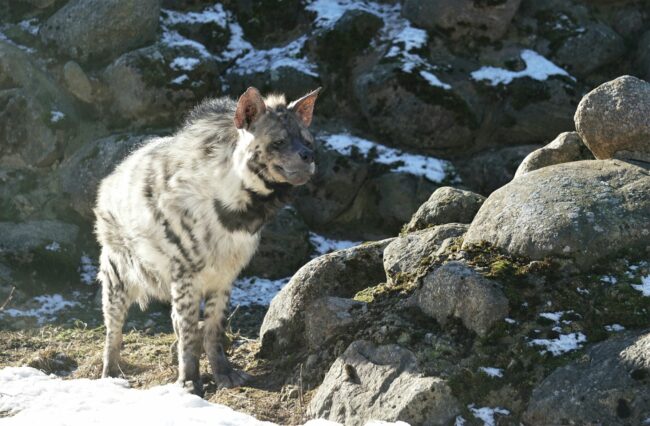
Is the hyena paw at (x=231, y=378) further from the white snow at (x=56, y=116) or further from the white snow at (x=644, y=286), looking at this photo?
the white snow at (x=56, y=116)

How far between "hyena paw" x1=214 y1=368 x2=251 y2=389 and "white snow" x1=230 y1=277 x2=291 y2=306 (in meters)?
4.03

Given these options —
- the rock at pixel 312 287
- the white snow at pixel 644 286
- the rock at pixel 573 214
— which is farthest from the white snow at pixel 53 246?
the white snow at pixel 644 286

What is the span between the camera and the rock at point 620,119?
20.9ft

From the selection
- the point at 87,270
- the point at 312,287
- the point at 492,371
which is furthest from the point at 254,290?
the point at 492,371

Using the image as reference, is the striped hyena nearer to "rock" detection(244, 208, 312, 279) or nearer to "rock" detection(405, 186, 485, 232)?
"rock" detection(405, 186, 485, 232)

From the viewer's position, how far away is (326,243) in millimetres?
12148

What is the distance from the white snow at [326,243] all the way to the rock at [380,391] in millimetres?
6211

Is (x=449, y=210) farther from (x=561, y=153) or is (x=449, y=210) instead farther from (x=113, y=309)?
(x=113, y=309)

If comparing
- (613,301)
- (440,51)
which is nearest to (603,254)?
(613,301)

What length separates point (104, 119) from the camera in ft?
43.1

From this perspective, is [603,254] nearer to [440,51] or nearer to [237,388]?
[237,388]

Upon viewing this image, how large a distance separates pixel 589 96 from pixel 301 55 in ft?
24.7

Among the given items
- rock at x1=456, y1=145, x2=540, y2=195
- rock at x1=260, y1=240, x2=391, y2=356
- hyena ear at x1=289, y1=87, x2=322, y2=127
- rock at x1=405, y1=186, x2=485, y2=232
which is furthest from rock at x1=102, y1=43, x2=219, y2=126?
hyena ear at x1=289, y1=87, x2=322, y2=127

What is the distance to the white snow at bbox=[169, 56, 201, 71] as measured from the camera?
42.0ft
